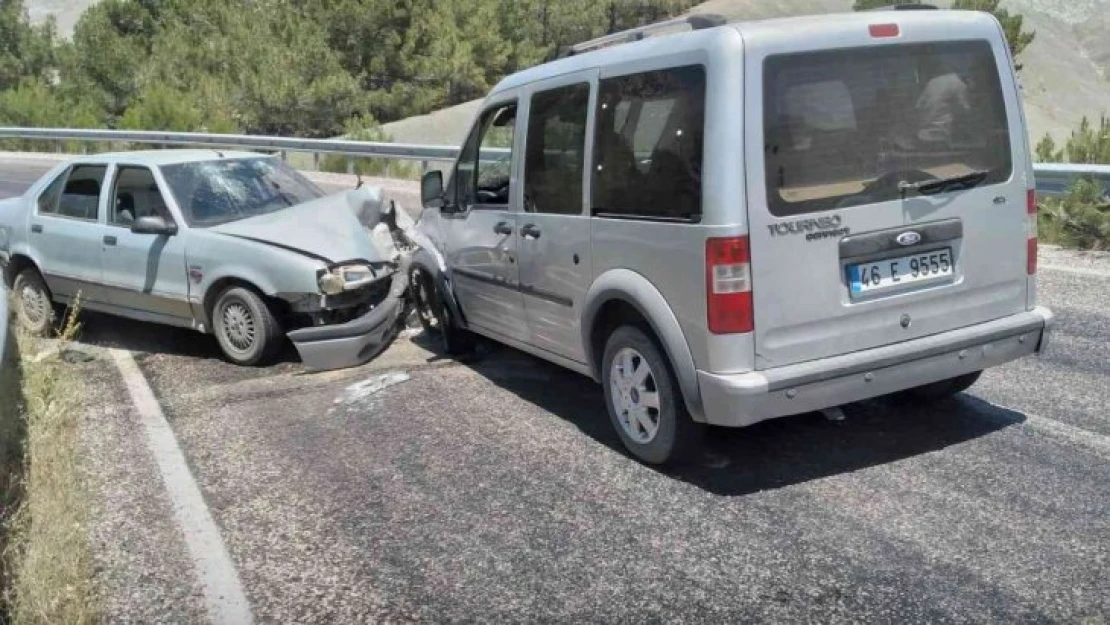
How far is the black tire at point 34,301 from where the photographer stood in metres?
9.21

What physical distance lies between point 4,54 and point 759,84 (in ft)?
204

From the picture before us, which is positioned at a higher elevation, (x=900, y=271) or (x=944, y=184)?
(x=944, y=184)

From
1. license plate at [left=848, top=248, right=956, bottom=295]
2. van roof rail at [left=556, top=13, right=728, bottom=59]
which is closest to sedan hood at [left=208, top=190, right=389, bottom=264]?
van roof rail at [left=556, top=13, right=728, bottom=59]

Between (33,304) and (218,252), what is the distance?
8.68 feet

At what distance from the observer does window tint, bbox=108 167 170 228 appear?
8352mm

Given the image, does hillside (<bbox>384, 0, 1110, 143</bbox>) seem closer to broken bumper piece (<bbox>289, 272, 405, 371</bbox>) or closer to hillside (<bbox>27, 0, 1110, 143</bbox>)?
hillside (<bbox>27, 0, 1110, 143</bbox>)

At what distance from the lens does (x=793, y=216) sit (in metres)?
4.59

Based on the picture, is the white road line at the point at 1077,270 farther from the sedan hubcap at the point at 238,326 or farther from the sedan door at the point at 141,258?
the sedan door at the point at 141,258

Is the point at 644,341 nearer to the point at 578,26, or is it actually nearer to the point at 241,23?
the point at 241,23

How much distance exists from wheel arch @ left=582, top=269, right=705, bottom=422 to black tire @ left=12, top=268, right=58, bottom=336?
584cm

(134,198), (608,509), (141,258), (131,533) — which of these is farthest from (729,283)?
(134,198)

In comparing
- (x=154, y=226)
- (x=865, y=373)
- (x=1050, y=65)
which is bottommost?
(x=865, y=373)

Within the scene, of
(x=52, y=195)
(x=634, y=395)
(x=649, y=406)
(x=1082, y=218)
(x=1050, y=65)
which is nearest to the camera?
(x=649, y=406)

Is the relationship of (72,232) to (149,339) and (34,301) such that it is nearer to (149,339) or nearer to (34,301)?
(34,301)
